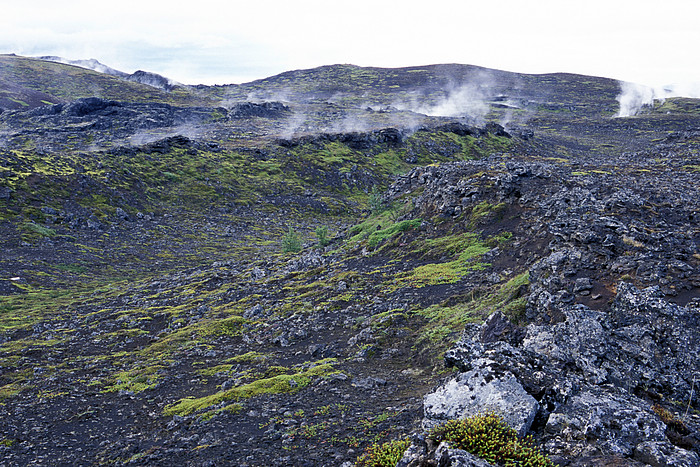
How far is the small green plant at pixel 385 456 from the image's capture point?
9327 millimetres

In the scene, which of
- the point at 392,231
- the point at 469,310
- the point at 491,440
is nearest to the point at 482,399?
the point at 491,440

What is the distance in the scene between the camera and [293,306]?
1075 inches

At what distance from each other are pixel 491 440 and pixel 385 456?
2.74 metres

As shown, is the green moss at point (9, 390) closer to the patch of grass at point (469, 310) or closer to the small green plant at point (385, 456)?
the small green plant at point (385, 456)

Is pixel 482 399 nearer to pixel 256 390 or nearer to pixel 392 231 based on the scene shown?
pixel 256 390

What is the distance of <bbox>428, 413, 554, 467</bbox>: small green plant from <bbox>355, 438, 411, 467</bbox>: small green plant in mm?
1131

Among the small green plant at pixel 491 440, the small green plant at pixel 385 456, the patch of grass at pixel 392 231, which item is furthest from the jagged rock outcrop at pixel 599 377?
the patch of grass at pixel 392 231

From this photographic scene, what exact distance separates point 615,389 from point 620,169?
136 feet

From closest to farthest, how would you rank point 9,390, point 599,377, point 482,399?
point 482,399, point 599,377, point 9,390

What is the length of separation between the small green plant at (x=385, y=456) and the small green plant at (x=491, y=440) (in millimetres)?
1131

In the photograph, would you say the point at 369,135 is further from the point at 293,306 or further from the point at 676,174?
the point at 293,306

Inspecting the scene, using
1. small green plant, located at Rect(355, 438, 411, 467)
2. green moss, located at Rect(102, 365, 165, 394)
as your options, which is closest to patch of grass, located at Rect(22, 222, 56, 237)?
green moss, located at Rect(102, 365, 165, 394)

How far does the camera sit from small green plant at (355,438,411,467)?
30.6 feet

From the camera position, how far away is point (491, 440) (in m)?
7.93
